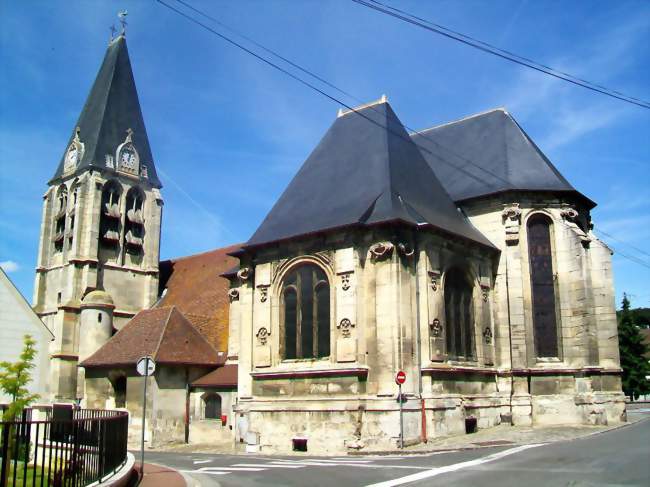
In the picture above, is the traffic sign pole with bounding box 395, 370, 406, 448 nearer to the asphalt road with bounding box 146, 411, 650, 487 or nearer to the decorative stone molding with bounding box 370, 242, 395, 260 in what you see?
the asphalt road with bounding box 146, 411, 650, 487

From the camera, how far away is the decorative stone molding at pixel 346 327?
855 inches

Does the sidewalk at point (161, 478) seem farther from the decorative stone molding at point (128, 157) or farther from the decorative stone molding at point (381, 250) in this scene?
the decorative stone molding at point (128, 157)

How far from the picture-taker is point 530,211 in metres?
26.6

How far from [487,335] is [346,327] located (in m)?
6.43

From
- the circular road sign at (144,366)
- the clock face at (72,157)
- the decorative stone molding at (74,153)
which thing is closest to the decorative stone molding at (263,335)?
the circular road sign at (144,366)

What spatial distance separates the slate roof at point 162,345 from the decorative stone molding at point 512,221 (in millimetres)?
14160

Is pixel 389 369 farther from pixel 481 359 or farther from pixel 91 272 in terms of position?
pixel 91 272

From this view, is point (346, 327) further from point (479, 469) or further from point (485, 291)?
point (479, 469)

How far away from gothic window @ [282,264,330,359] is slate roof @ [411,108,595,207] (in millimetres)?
8007

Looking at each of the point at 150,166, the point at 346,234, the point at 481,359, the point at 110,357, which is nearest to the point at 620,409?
the point at 481,359

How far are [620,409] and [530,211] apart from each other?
8.19m

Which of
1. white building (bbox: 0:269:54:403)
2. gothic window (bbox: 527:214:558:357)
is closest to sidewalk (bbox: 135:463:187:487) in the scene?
white building (bbox: 0:269:54:403)

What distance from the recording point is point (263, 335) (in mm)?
24359

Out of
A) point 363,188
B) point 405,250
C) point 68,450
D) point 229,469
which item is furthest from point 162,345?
point 68,450
